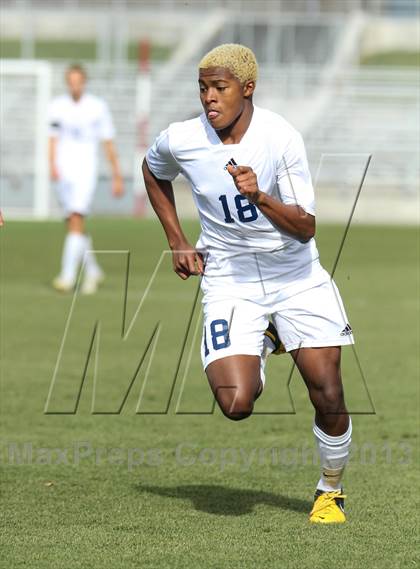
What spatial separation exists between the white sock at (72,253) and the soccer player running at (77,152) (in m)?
0.03

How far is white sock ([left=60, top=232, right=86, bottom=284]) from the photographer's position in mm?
15523

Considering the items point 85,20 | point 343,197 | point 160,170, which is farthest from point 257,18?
point 160,170

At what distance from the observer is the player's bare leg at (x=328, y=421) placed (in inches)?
249

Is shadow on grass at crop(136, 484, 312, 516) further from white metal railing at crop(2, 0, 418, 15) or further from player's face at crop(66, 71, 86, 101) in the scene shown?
white metal railing at crop(2, 0, 418, 15)

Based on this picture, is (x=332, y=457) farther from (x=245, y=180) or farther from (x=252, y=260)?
(x=245, y=180)

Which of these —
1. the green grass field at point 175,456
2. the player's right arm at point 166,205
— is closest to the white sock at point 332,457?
the green grass field at point 175,456

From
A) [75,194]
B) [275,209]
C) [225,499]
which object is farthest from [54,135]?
[275,209]

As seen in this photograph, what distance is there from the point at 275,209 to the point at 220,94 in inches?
23.9

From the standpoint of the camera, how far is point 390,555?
584cm

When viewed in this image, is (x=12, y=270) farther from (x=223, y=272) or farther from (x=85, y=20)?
(x=85, y=20)

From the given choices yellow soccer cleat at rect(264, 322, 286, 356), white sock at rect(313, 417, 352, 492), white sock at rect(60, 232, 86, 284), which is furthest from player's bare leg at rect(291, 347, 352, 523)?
white sock at rect(60, 232, 86, 284)

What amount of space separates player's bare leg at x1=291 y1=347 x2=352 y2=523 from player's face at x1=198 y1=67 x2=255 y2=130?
1205 millimetres

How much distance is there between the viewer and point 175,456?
811 cm

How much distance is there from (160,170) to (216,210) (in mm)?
484
